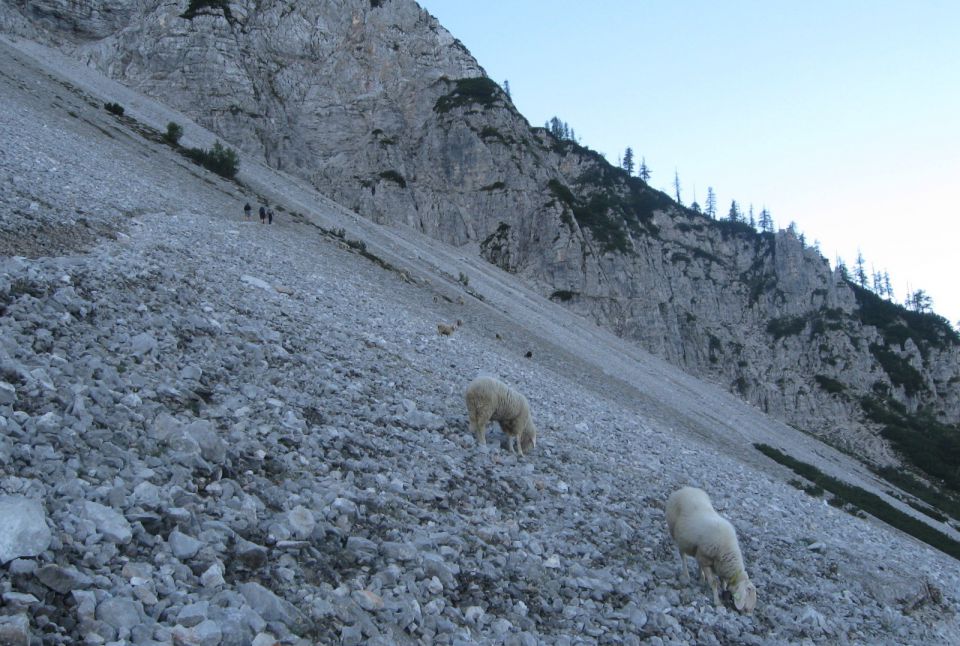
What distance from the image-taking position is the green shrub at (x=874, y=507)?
27.1 m

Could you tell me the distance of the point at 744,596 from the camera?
874 centimetres

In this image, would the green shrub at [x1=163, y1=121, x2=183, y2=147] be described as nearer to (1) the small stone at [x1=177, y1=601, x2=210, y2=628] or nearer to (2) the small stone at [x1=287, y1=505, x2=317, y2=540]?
(2) the small stone at [x1=287, y1=505, x2=317, y2=540]

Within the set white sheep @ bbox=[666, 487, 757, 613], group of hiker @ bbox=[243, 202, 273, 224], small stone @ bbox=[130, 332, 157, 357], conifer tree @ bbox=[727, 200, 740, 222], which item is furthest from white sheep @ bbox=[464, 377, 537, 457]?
conifer tree @ bbox=[727, 200, 740, 222]

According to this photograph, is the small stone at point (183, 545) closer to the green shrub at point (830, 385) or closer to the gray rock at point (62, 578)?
the gray rock at point (62, 578)

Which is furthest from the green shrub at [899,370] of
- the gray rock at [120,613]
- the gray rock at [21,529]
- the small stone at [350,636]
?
the gray rock at [21,529]

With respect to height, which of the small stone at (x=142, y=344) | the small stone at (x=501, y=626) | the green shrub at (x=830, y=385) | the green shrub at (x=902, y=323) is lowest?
the small stone at (x=501, y=626)

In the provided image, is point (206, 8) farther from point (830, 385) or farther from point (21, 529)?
point (830, 385)

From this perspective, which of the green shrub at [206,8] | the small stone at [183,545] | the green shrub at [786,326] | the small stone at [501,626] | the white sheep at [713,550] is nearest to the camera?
the small stone at [183,545]

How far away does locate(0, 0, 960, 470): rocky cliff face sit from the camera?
273 feet

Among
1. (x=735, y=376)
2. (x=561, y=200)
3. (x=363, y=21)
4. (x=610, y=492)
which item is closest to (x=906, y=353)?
(x=735, y=376)

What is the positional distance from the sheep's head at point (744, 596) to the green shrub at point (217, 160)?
47.5m

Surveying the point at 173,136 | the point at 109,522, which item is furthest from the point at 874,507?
the point at 173,136

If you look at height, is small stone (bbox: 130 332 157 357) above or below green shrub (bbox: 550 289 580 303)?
below

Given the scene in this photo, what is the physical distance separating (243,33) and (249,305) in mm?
93268
